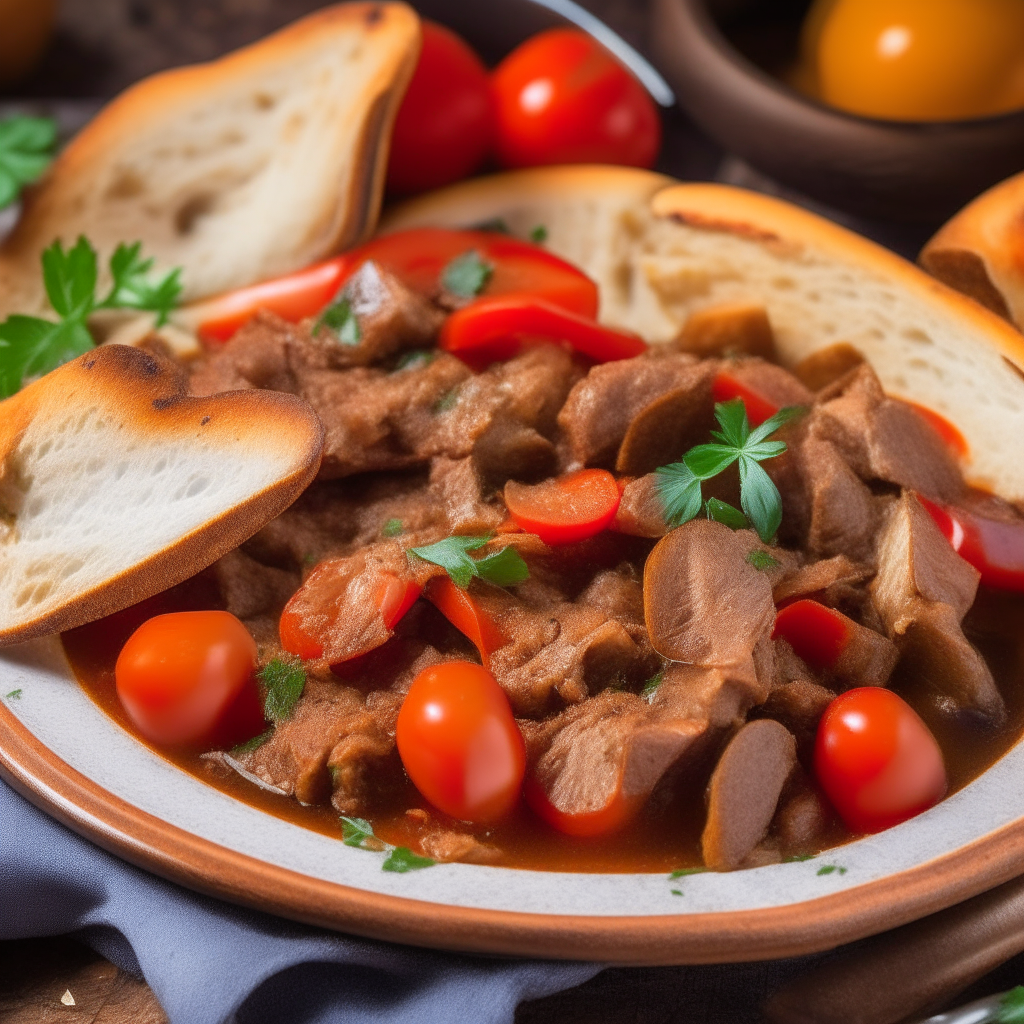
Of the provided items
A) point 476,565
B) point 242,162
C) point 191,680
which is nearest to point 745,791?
point 476,565

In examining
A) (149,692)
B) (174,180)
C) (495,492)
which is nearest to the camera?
(149,692)

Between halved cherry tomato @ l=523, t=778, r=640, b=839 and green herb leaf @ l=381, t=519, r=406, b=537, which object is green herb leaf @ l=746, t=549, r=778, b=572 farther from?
green herb leaf @ l=381, t=519, r=406, b=537

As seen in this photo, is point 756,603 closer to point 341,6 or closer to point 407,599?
point 407,599

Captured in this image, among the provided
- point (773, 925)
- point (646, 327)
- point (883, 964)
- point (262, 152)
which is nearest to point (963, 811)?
point (883, 964)

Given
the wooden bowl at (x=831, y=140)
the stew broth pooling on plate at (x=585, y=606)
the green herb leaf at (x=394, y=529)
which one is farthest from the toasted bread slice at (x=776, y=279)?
the green herb leaf at (x=394, y=529)

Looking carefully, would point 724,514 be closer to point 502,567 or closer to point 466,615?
point 502,567

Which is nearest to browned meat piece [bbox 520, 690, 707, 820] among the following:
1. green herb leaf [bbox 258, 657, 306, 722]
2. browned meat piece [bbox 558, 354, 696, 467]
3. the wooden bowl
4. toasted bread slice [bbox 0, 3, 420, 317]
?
green herb leaf [bbox 258, 657, 306, 722]

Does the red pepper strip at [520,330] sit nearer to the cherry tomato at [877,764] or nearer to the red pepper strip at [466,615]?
the red pepper strip at [466,615]
